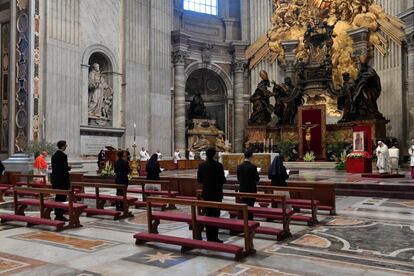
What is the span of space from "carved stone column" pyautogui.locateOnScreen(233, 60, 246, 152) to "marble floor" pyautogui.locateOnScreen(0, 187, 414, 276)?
1760 cm

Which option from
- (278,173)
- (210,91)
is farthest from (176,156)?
(278,173)

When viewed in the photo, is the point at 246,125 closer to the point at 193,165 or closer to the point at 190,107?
the point at 190,107

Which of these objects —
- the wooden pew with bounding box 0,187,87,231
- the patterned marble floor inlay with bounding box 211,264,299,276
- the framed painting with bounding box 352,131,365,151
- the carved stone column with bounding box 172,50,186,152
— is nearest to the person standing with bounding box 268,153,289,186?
the wooden pew with bounding box 0,187,87,231

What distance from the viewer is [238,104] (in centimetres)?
2498

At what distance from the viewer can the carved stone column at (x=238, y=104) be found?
24.6 meters

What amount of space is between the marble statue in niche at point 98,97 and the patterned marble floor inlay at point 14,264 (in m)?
13.7

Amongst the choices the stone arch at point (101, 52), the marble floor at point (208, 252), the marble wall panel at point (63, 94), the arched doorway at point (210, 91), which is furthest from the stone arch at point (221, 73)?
the marble floor at point (208, 252)

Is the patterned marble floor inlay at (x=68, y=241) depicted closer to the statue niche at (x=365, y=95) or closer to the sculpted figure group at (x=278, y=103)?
the statue niche at (x=365, y=95)

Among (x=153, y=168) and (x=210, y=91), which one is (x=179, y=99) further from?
(x=153, y=168)

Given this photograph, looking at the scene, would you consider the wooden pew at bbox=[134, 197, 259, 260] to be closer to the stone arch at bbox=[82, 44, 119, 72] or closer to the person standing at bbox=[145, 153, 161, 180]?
the person standing at bbox=[145, 153, 161, 180]

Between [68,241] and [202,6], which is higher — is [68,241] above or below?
below

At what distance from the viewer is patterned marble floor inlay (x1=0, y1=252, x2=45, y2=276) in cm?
419

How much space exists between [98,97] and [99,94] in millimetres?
142

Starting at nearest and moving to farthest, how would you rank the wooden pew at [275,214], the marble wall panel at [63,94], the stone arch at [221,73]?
1. the wooden pew at [275,214]
2. the marble wall panel at [63,94]
3. the stone arch at [221,73]
